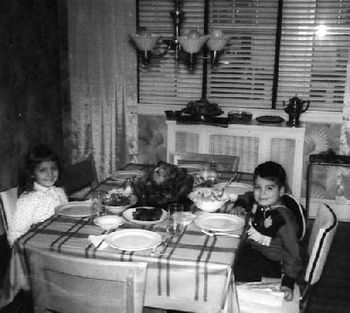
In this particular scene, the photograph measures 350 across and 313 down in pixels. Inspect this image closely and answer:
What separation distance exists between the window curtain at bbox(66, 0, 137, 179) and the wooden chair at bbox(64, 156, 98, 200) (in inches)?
67.2

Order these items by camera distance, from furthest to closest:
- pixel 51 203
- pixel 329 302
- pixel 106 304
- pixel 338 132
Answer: pixel 338 132
pixel 329 302
pixel 51 203
pixel 106 304

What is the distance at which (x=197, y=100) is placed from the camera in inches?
186

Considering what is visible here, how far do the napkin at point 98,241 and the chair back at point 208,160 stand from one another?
1.58m

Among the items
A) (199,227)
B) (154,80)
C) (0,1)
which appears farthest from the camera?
(154,80)

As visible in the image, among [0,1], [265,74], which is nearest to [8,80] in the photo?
[0,1]

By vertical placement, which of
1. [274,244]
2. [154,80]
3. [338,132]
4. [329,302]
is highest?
[154,80]

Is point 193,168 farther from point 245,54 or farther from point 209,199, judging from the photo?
point 245,54

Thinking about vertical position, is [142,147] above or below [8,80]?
below

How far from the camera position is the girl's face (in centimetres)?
279

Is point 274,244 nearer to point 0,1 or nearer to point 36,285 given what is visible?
point 36,285

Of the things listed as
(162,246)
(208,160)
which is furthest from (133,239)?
(208,160)

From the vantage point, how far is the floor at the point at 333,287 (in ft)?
9.51

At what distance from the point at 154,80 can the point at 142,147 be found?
0.73 meters

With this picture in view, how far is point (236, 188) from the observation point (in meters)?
3.03
